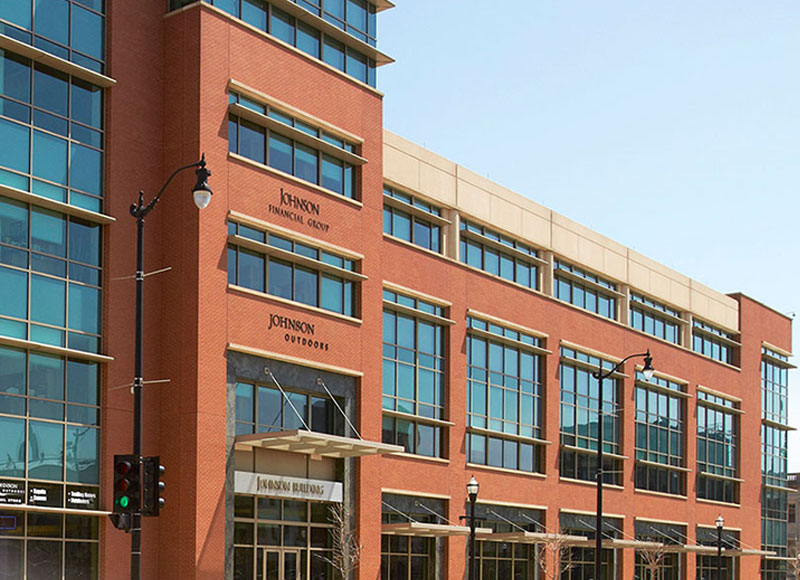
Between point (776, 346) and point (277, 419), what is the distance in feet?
168

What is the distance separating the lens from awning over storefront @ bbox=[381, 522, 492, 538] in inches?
1720

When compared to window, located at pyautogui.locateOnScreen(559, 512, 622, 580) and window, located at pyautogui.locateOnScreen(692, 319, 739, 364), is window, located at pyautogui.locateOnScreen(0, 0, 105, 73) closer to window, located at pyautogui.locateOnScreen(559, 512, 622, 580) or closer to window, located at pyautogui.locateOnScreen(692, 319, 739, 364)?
window, located at pyautogui.locateOnScreen(559, 512, 622, 580)

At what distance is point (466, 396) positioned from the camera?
49.8 meters

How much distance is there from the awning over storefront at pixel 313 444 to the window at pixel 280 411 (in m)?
0.64

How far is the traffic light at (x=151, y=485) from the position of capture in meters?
22.7

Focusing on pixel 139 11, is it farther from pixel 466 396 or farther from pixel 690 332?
pixel 690 332

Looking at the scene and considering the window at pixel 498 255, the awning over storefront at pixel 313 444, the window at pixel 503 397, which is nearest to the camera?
the awning over storefront at pixel 313 444

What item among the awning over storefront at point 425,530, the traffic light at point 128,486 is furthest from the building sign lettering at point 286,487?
the traffic light at point 128,486

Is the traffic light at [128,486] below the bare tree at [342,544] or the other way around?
the other way around

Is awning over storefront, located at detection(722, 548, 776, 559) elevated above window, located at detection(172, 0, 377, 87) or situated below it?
below

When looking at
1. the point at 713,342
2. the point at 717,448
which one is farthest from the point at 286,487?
the point at 713,342

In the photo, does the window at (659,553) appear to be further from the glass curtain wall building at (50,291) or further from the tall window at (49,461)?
the glass curtain wall building at (50,291)

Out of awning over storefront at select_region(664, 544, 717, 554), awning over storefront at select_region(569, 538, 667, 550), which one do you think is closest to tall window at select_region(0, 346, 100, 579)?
awning over storefront at select_region(569, 538, 667, 550)

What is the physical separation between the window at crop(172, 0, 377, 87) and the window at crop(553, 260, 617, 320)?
1820 cm
